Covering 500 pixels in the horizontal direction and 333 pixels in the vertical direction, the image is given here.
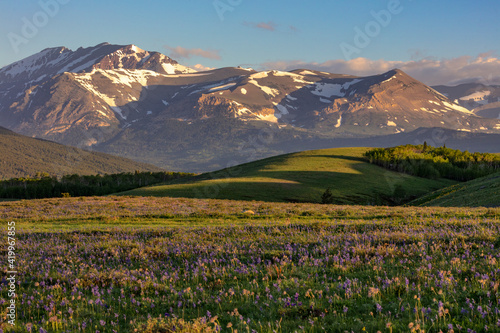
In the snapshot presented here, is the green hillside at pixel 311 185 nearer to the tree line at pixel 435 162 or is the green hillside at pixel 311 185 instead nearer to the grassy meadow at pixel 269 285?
the tree line at pixel 435 162

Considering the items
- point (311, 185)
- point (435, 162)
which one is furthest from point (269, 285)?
point (435, 162)

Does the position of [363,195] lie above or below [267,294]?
below

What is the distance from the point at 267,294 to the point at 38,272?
7626 mm

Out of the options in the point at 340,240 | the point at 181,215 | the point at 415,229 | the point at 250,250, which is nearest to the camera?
the point at 250,250

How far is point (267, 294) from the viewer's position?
7.75 metres

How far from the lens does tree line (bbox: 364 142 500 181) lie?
5177 inches

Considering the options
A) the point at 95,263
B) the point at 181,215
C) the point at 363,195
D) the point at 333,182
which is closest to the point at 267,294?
the point at 95,263

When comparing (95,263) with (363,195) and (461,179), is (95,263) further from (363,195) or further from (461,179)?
(461,179)

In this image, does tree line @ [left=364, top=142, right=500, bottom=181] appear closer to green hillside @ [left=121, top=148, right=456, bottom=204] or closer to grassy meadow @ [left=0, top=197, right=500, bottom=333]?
green hillside @ [left=121, top=148, right=456, bottom=204]

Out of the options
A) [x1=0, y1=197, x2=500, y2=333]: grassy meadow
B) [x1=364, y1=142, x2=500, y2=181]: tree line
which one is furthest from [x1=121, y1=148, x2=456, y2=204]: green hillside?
[x1=0, y1=197, x2=500, y2=333]: grassy meadow

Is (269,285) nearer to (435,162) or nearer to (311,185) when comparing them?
(311,185)

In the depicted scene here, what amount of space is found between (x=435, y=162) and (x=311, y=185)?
230ft

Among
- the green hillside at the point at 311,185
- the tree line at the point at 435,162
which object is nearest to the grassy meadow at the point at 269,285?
the green hillside at the point at 311,185

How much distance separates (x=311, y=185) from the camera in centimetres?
9419
